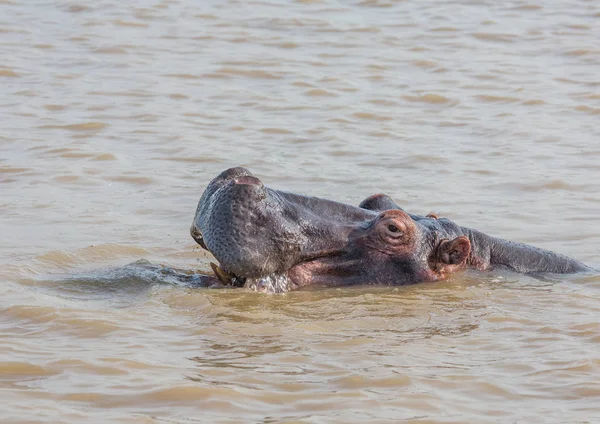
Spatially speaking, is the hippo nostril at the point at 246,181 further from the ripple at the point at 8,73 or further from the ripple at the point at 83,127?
the ripple at the point at 8,73

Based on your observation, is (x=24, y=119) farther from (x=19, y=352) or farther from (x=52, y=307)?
(x=19, y=352)

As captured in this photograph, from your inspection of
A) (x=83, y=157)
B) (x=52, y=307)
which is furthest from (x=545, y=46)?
(x=52, y=307)

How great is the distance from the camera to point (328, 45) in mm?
17000

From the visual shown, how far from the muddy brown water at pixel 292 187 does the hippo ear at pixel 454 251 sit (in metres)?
0.20

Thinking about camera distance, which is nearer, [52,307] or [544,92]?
[52,307]

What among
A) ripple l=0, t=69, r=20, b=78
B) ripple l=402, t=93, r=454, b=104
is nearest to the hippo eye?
ripple l=402, t=93, r=454, b=104

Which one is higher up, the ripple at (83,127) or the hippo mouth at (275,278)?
the hippo mouth at (275,278)

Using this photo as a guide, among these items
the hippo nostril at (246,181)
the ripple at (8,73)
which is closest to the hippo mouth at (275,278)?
the hippo nostril at (246,181)

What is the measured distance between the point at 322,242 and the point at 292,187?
3.61 meters

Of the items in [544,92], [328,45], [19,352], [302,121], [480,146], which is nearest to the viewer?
[19,352]

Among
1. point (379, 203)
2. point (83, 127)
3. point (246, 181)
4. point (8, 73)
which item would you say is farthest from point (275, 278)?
point (8, 73)

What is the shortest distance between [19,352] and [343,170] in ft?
18.4

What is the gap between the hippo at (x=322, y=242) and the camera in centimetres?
647

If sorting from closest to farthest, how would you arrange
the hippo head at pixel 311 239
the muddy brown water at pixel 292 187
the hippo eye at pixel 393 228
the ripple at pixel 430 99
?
the muddy brown water at pixel 292 187
the hippo head at pixel 311 239
the hippo eye at pixel 393 228
the ripple at pixel 430 99
